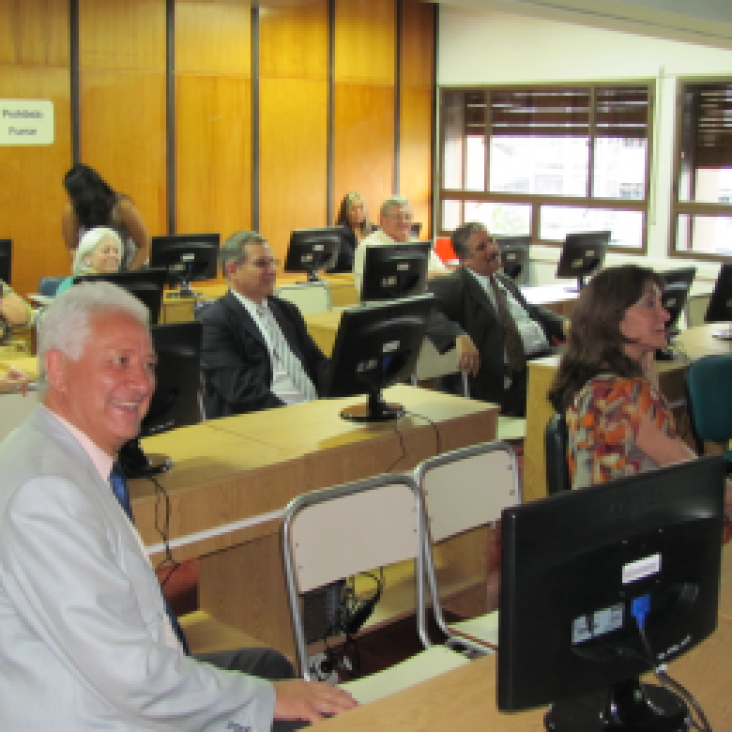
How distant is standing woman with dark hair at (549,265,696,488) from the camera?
2.73 meters

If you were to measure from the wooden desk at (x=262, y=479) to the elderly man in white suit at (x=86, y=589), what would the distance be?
2.73 feet

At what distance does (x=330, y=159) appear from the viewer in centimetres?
958

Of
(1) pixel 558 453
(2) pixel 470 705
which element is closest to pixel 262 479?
(1) pixel 558 453

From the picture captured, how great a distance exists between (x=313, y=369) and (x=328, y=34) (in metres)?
6.14

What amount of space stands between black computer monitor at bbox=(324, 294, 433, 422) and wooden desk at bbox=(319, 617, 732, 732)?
147cm

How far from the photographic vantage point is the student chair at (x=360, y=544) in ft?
7.55

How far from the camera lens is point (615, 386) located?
2.76 m

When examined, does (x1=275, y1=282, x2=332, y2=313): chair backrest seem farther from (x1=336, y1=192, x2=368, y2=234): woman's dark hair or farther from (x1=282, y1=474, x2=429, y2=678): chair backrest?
(x1=282, y1=474, x2=429, y2=678): chair backrest

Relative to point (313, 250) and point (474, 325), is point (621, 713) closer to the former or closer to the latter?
point (474, 325)

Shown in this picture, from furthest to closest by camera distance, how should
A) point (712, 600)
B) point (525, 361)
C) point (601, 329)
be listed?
point (525, 361) < point (601, 329) < point (712, 600)

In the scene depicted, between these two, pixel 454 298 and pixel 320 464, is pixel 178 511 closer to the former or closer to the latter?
pixel 320 464

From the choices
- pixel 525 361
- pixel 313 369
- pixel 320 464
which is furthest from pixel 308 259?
pixel 320 464

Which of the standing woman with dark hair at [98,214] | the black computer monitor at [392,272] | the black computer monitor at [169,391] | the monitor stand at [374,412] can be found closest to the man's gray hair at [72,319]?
the black computer monitor at [169,391]

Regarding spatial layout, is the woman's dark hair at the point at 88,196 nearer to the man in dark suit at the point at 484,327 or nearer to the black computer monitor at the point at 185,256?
the black computer monitor at the point at 185,256
